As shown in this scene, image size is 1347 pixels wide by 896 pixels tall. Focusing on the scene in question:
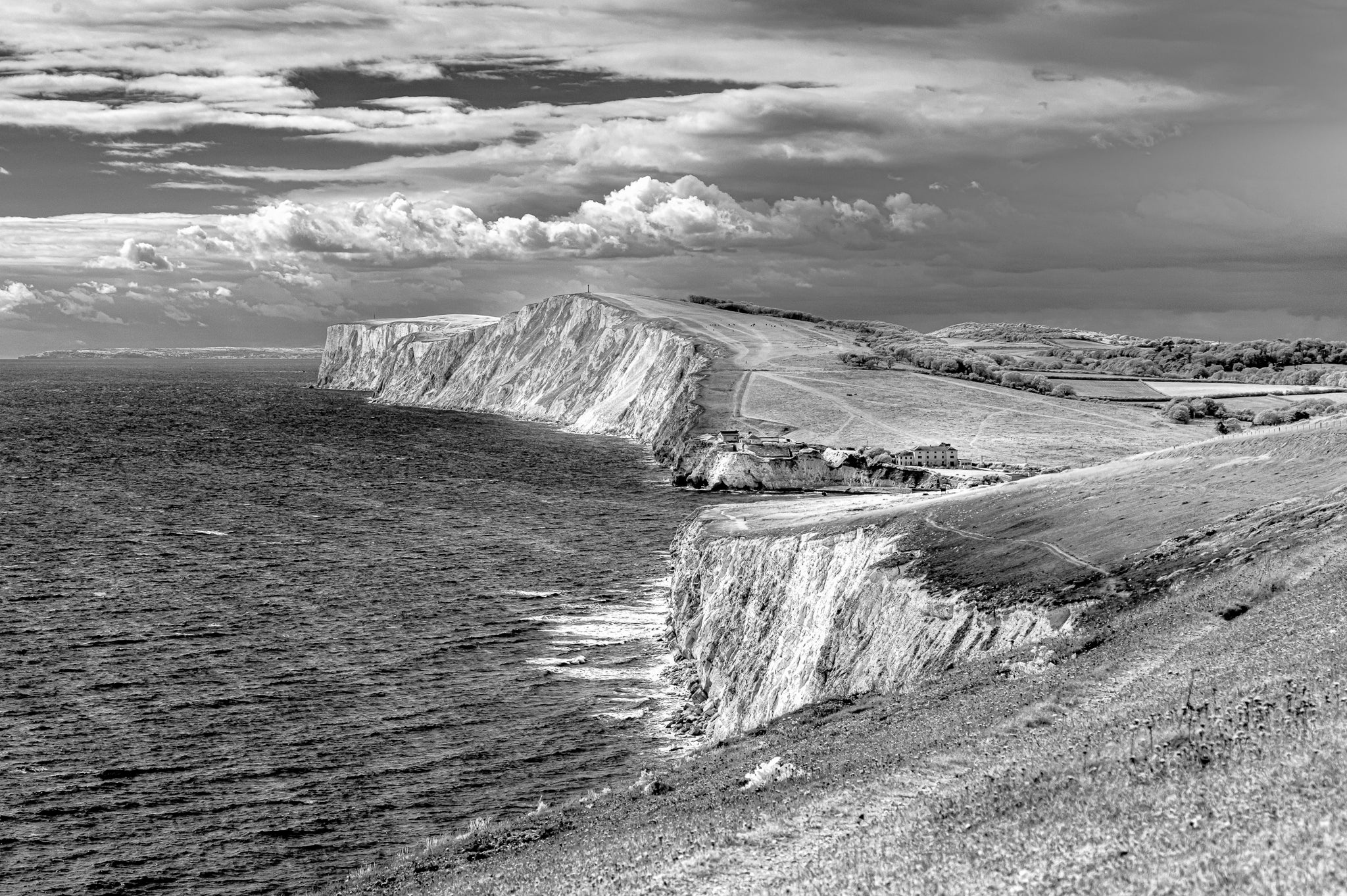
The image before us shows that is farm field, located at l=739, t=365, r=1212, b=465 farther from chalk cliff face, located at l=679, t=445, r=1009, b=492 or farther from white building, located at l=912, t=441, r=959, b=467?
chalk cliff face, located at l=679, t=445, r=1009, b=492

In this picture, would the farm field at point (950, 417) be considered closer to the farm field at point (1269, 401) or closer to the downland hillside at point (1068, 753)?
the farm field at point (1269, 401)

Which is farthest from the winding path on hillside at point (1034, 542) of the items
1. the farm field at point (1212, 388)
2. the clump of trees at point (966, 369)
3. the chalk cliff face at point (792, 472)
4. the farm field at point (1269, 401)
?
the farm field at point (1212, 388)

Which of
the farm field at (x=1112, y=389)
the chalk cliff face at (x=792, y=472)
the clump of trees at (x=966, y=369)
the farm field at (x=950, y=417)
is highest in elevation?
the clump of trees at (x=966, y=369)

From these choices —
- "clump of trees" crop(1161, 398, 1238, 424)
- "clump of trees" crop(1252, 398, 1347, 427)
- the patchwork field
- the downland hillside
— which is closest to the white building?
the patchwork field

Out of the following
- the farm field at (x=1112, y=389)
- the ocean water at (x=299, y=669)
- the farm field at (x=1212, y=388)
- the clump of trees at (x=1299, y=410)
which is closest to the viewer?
the ocean water at (x=299, y=669)

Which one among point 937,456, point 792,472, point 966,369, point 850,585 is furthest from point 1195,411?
point 850,585

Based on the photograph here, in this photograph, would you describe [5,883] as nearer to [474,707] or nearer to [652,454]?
[474,707]

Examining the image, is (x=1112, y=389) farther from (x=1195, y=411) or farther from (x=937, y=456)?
(x=937, y=456)
